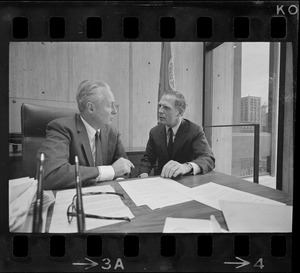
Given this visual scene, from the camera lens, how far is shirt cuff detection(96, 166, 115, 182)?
0.62 m

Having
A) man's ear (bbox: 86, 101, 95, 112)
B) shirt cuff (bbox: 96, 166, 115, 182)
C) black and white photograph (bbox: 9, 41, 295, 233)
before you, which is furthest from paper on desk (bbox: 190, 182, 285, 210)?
man's ear (bbox: 86, 101, 95, 112)

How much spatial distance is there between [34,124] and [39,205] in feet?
0.69

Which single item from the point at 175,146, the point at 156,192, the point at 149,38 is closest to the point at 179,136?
the point at 175,146

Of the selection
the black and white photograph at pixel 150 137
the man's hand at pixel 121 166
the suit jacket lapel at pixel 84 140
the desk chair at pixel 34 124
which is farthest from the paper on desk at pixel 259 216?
the desk chair at pixel 34 124

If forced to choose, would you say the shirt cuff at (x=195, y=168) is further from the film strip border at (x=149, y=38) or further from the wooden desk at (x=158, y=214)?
the film strip border at (x=149, y=38)

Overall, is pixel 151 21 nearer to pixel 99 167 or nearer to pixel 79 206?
pixel 99 167

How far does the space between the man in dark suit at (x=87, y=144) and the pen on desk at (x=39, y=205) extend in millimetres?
12

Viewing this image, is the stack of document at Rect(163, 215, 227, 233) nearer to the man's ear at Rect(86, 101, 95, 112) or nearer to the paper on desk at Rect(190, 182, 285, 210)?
the paper on desk at Rect(190, 182, 285, 210)

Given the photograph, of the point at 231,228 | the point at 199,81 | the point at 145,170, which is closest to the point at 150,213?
the point at 145,170

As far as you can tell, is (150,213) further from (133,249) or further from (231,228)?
(231,228)

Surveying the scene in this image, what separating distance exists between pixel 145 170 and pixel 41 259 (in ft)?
1.22

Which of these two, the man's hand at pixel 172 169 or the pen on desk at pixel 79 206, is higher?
the man's hand at pixel 172 169

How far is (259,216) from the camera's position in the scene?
626 mm

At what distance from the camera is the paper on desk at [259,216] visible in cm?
62
